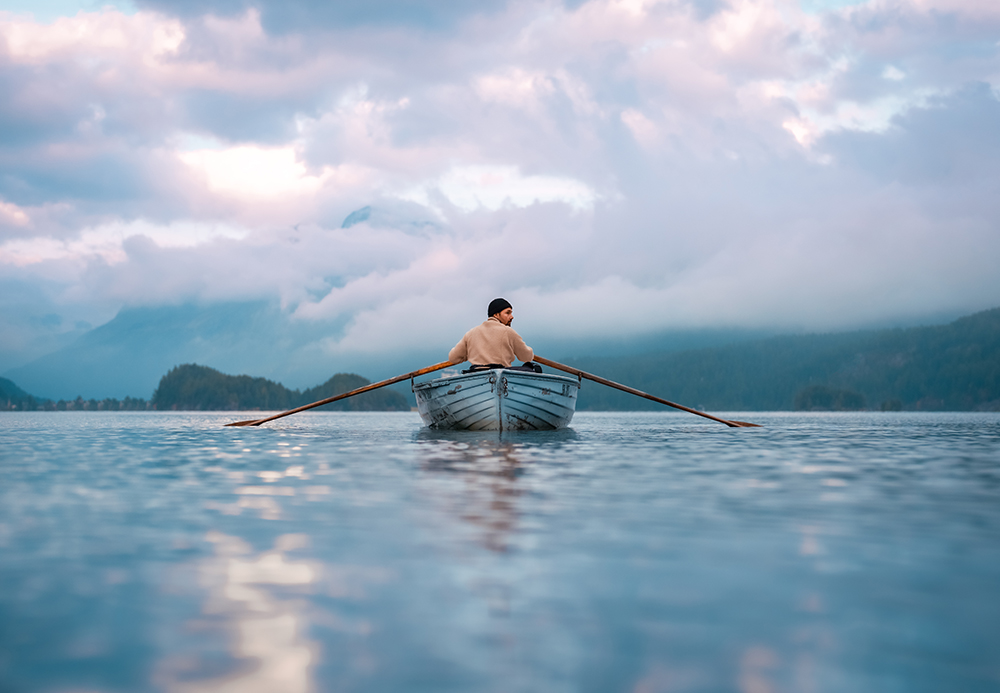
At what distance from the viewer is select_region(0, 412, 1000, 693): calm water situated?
3158mm

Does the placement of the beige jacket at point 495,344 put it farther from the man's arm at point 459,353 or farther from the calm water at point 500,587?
the calm water at point 500,587

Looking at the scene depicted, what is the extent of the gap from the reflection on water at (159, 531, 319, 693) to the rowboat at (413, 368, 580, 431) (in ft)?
51.3

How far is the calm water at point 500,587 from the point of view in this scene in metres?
3.16

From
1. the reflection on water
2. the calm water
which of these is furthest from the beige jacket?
→ the reflection on water

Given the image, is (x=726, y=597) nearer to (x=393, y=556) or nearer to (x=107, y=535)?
(x=393, y=556)

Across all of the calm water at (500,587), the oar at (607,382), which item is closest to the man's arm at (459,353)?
the oar at (607,382)

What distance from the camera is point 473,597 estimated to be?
13.7 feet

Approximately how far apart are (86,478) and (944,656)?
1015 cm

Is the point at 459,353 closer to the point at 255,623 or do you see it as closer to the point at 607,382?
the point at 607,382

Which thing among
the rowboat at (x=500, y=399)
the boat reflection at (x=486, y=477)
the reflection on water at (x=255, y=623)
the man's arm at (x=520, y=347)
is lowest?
the reflection on water at (x=255, y=623)

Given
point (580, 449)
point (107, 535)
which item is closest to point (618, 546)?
point (107, 535)

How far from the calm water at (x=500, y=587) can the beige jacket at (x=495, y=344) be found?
12.5 meters

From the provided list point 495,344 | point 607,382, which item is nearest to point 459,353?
point 495,344

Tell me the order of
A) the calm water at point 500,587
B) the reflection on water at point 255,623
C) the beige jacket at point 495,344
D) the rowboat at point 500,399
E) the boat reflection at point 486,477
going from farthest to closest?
the beige jacket at point 495,344
the rowboat at point 500,399
the boat reflection at point 486,477
the calm water at point 500,587
the reflection on water at point 255,623
